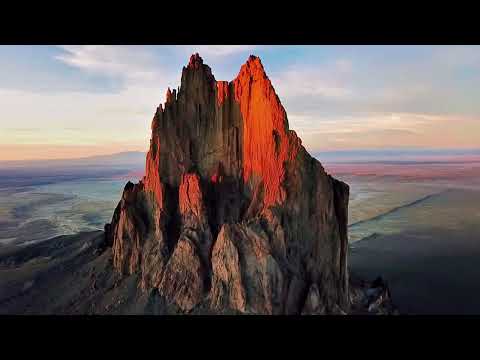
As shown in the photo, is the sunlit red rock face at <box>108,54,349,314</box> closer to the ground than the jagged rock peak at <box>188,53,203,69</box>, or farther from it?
closer to the ground

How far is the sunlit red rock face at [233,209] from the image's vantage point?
2298 cm

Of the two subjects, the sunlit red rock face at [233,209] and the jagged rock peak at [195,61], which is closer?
the sunlit red rock face at [233,209]

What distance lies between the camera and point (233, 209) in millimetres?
27328

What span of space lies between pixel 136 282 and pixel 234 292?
9168mm

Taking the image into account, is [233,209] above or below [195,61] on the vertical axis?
below

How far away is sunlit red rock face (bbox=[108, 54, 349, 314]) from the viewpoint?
23.0m

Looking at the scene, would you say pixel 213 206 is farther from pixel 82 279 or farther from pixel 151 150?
pixel 82 279

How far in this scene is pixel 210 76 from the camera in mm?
29938

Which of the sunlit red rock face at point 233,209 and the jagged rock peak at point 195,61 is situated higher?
the jagged rock peak at point 195,61

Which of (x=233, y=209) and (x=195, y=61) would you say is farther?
(x=195, y=61)

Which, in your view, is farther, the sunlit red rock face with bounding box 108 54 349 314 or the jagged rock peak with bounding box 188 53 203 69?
the jagged rock peak with bounding box 188 53 203 69
